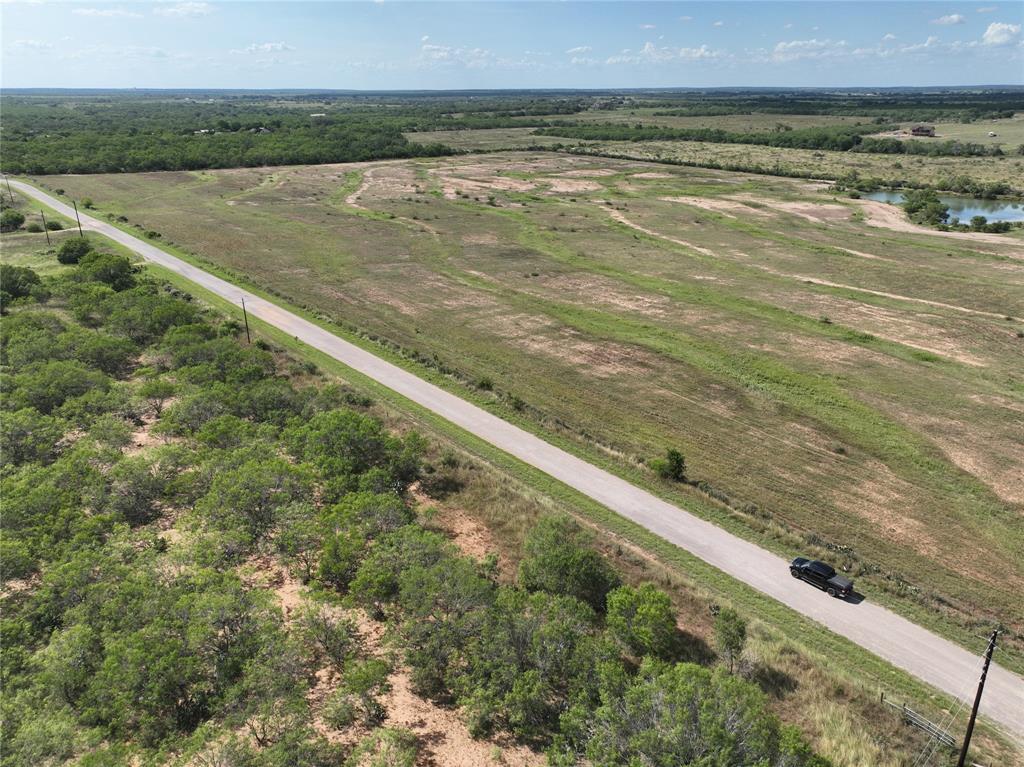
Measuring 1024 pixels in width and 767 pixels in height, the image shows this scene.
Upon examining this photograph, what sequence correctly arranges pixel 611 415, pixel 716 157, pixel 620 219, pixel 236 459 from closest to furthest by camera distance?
pixel 236 459 → pixel 611 415 → pixel 620 219 → pixel 716 157

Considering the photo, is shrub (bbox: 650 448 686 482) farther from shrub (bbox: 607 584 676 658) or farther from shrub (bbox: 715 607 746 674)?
shrub (bbox: 715 607 746 674)

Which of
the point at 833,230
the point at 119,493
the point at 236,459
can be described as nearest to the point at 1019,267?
the point at 833,230

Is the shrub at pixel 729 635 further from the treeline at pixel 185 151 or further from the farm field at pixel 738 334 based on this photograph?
the treeline at pixel 185 151

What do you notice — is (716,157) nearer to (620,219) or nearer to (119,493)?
(620,219)

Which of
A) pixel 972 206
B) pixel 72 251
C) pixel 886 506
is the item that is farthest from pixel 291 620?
pixel 972 206

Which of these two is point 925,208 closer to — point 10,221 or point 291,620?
point 291,620
